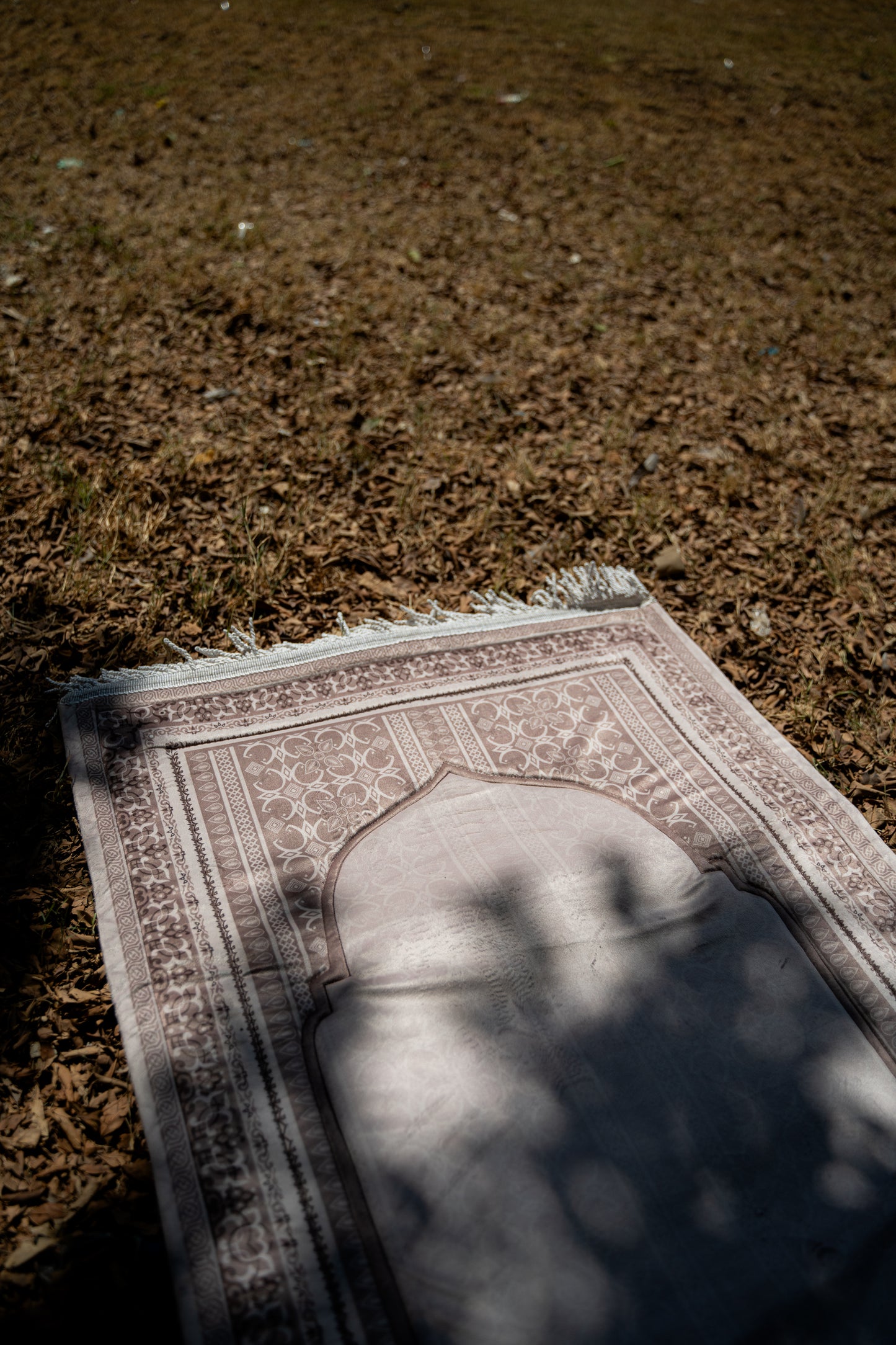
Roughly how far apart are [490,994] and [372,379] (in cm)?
313

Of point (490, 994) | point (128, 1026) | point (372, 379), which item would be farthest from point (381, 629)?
point (372, 379)

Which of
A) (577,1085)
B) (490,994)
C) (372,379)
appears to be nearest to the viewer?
(577,1085)

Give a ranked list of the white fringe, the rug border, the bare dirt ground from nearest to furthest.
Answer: the rug border < the bare dirt ground < the white fringe

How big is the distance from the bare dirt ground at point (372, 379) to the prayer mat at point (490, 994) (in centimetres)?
24

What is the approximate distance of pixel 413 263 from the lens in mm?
5105

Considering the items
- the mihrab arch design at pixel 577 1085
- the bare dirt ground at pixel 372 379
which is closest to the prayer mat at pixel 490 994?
the mihrab arch design at pixel 577 1085

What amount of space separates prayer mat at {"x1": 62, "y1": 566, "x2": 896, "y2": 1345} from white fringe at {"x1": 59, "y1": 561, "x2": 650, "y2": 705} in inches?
0.6

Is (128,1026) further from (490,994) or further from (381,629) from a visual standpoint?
(381,629)

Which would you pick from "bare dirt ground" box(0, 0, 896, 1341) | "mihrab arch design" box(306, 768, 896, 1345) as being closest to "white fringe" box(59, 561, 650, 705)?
"bare dirt ground" box(0, 0, 896, 1341)

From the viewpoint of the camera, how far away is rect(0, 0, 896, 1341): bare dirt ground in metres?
2.46

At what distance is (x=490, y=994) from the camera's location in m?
2.10

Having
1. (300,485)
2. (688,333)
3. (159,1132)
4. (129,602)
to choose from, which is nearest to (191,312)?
(300,485)

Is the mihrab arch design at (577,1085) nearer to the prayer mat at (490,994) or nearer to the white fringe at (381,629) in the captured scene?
the prayer mat at (490,994)

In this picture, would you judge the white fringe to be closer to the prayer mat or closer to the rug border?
the prayer mat
